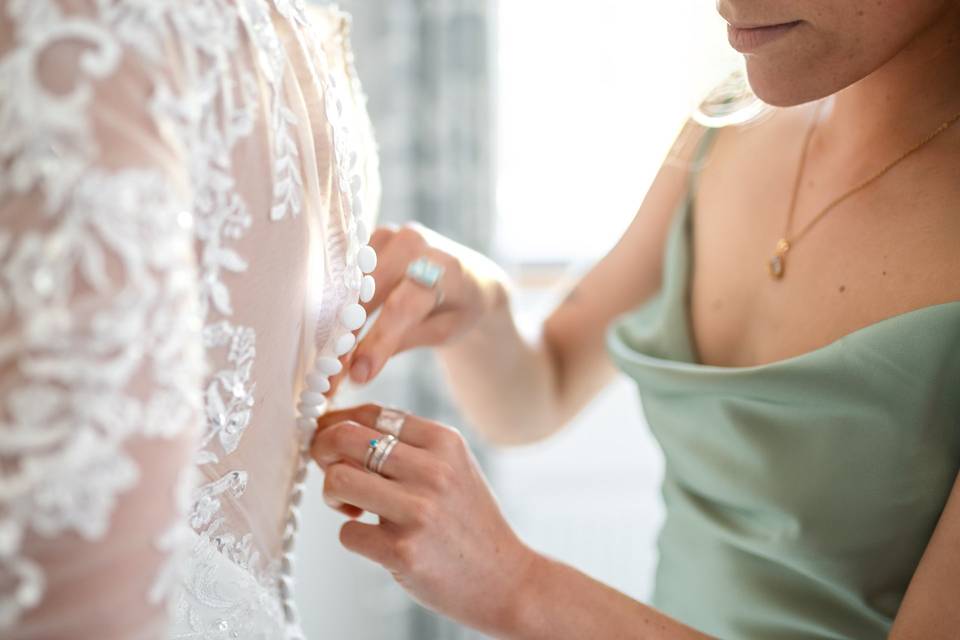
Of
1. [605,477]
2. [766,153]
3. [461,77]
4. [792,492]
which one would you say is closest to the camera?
[792,492]

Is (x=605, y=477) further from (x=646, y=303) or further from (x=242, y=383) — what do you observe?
(x=242, y=383)

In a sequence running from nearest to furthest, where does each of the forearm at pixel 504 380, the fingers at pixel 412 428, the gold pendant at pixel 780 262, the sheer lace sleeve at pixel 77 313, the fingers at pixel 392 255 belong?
the sheer lace sleeve at pixel 77 313 < the fingers at pixel 412 428 < the fingers at pixel 392 255 < the gold pendant at pixel 780 262 < the forearm at pixel 504 380

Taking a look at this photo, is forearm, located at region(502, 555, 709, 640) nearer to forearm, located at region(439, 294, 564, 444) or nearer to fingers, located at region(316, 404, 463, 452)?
fingers, located at region(316, 404, 463, 452)

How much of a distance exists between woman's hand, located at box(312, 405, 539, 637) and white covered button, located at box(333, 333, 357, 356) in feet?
0.28

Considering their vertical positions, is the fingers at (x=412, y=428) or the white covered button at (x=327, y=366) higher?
the white covered button at (x=327, y=366)

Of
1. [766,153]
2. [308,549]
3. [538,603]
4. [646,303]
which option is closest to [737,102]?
[766,153]

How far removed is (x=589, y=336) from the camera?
56.4 inches

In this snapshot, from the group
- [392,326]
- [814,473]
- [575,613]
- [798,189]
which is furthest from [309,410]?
[798,189]

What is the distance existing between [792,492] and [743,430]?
84 millimetres

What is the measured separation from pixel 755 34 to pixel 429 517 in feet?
1.81

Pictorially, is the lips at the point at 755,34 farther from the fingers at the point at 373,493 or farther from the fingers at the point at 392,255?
the fingers at the point at 373,493

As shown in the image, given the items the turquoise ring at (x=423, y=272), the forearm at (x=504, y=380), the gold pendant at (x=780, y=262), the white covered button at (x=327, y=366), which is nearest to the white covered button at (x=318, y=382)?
the white covered button at (x=327, y=366)

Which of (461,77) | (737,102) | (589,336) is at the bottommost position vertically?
(589,336)

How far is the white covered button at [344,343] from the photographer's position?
754 millimetres
